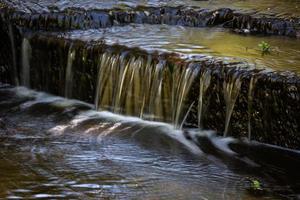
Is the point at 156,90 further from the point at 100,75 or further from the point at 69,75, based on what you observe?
the point at 69,75

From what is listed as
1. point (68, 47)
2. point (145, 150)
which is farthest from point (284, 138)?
point (68, 47)

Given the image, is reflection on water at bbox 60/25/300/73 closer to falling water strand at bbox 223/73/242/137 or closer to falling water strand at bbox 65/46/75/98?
falling water strand at bbox 65/46/75/98

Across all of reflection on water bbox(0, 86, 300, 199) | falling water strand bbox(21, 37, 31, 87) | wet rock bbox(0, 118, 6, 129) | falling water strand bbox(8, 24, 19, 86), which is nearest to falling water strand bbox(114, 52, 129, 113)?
reflection on water bbox(0, 86, 300, 199)

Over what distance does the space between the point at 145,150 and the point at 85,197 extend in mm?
1254

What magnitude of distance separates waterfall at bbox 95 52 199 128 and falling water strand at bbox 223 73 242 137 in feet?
1.46

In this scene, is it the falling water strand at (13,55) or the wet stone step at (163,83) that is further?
the falling water strand at (13,55)

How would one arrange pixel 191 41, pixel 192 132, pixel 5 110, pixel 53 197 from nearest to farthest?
pixel 53 197, pixel 192 132, pixel 5 110, pixel 191 41

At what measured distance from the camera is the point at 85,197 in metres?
4.64

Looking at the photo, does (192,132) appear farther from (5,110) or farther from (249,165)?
(5,110)

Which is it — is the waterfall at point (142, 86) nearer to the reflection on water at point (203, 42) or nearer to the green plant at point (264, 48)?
the reflection on water at point (203, 42)

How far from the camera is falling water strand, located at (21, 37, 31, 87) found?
8.03 metres

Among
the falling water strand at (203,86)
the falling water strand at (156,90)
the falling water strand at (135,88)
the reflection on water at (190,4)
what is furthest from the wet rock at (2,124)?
the reflection on water at (190,4)

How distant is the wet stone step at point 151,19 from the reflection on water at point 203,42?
10.1 inches

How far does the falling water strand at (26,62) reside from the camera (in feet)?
26.3
